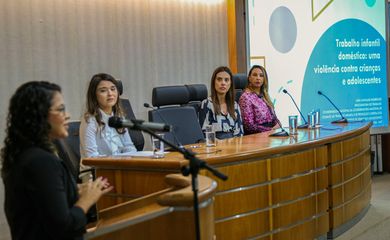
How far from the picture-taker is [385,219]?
15.3ft

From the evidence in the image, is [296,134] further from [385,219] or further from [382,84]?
[382,84]

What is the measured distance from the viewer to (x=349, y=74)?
670 centimetres

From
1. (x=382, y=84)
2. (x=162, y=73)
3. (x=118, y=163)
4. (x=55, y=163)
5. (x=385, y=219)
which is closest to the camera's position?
(x=55, y=163)

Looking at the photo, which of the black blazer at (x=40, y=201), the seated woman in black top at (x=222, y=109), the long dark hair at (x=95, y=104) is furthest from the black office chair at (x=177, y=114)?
the black blazer at (x=40, y=201)

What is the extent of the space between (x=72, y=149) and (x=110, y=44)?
5.50 ft

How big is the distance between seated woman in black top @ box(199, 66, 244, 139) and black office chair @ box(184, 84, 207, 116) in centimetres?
12

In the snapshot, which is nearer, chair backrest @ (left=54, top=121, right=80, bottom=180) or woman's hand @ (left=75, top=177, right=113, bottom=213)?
woman's hand @ (left=75, top=177, right=113, bottom=213)

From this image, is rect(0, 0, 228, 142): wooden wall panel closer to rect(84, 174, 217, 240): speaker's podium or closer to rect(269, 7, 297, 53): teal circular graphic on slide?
rect(269, 7, 297, 53): teal circular graphic on slide

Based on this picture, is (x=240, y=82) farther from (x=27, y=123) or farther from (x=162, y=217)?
(x=27, y=123)

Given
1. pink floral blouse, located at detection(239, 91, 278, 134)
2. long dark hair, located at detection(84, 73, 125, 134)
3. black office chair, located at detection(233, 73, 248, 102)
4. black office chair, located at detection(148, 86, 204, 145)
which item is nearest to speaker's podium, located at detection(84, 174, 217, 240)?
long dark hair, located at detection(84, 73, 125, 134)

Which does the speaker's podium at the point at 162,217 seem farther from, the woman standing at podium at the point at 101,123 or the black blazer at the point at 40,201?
the woman standing at podium at the point at 101,123

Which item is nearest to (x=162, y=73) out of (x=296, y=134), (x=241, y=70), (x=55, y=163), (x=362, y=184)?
(x=241, y=70)

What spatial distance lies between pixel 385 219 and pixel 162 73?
8.29 ft

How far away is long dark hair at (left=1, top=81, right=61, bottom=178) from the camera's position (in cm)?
167
